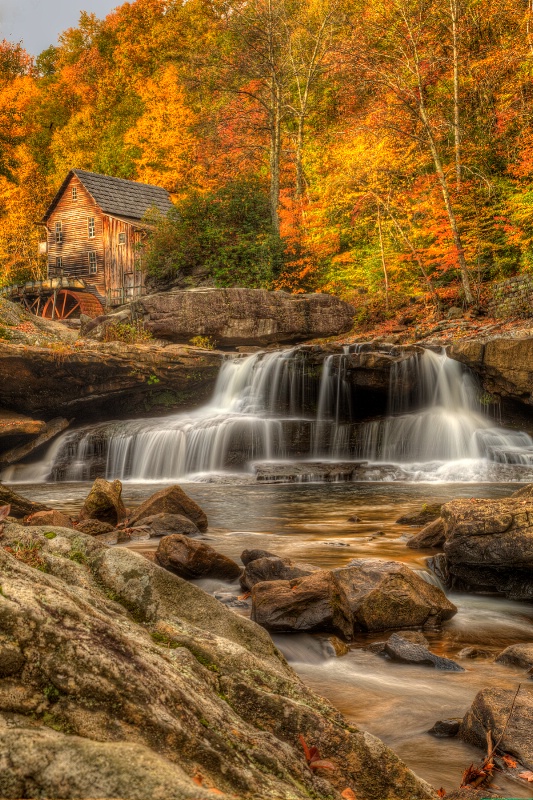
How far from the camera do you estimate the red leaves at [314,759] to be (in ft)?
7.63

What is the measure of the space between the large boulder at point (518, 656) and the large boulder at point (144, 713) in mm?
2637

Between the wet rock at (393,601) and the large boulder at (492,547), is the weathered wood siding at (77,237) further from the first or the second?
the wet rock at (393,601)

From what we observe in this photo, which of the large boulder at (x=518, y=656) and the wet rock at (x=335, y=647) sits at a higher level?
the large boulder at (x=518, y=656)

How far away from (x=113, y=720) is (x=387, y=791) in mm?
1295

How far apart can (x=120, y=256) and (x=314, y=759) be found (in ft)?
132

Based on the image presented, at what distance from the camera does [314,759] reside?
2355 mm

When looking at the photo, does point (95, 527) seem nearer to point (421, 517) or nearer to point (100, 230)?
point (421, 517)

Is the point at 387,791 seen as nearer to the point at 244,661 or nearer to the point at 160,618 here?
the point at 244,661

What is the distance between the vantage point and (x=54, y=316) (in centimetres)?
4088

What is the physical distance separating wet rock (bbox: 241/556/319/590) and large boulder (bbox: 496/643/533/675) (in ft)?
6.83

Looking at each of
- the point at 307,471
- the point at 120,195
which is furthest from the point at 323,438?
the point at 120,195

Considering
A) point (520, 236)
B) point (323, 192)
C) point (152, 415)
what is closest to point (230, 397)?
point (152, 415)

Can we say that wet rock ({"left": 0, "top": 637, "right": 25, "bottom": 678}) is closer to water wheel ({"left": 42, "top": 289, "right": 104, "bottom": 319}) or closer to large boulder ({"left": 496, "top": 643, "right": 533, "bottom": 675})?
large boulder ({"left": 496, "top": 643, "right": 533, "bottom": 675})

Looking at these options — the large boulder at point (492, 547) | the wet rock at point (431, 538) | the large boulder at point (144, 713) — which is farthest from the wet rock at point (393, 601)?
the large boulder at point (144, 713)
